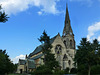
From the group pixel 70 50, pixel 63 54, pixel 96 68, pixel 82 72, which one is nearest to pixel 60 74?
pixel 82 72

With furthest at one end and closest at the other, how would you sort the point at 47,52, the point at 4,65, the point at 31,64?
the point at 31,64, the point at 47,52, the point at 4,65

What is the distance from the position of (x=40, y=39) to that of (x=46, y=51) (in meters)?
4.37

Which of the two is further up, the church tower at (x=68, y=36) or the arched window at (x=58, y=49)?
the church tower at (x=68, y=36)

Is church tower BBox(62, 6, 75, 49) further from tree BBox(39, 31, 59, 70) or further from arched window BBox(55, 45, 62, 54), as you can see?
tree BBox(39, 31, 59, 70)

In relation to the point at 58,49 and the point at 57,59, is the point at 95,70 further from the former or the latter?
the point at 58,49

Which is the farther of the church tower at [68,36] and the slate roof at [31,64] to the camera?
the church tower at [68,36]

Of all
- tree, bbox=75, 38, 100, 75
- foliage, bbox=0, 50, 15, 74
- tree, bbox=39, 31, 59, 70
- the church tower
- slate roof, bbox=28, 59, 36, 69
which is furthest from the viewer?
the church tower

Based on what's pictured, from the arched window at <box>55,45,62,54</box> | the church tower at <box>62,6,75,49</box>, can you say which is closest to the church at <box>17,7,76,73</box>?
the arched window at <box>55,45,62,54</box>

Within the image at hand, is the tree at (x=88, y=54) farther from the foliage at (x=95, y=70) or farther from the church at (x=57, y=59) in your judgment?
the church at (x=57, y=59)

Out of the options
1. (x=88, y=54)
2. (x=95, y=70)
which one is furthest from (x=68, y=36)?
(x=88, y=54)

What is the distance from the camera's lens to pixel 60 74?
1387 inches

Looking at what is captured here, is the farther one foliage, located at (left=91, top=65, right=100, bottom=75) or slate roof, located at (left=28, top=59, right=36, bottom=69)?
slate roof, located at (left=28, top=59, right=36, bottom=69)

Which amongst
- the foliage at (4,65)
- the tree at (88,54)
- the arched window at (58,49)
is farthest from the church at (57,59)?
the tree at (88,54)

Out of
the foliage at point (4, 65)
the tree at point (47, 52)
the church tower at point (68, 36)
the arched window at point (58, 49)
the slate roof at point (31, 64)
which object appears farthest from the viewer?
the church tower at point (68, 36)
